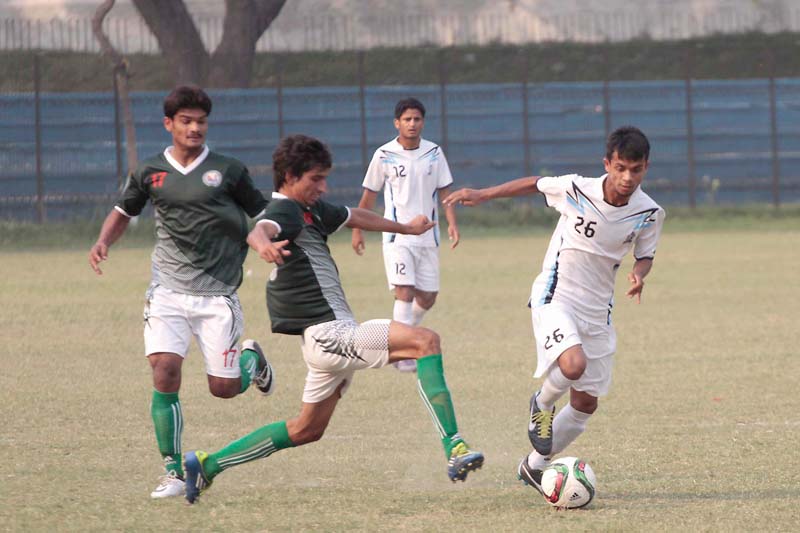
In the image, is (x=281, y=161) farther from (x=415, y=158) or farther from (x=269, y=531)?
(x=415, y=158)

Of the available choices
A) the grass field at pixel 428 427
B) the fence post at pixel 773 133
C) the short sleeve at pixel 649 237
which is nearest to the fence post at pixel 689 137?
the fence post at pixel 773 133

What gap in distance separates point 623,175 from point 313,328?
61.1 inches

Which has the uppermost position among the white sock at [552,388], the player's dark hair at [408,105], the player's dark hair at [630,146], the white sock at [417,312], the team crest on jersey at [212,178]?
the player's dark hair at [408,105]

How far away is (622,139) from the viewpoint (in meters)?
6.18

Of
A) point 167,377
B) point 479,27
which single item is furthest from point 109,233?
point 479,27

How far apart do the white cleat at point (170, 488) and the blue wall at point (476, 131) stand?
20.0 m

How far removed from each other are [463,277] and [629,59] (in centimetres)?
1648

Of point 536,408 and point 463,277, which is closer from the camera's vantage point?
point 536,408

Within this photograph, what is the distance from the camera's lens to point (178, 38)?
28.6 meters

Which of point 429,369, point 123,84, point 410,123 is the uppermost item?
point 123,84

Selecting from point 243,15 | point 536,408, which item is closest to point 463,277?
point 536,408

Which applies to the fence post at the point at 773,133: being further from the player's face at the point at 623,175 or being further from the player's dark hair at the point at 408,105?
the player's face at the point at 623,175

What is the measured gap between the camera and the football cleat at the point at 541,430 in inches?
244

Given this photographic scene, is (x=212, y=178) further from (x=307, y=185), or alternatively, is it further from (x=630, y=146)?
(x=630, y=146)
